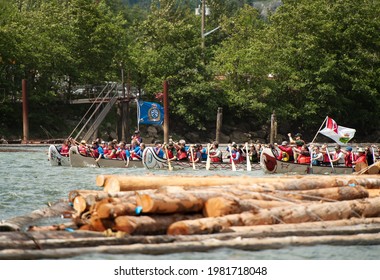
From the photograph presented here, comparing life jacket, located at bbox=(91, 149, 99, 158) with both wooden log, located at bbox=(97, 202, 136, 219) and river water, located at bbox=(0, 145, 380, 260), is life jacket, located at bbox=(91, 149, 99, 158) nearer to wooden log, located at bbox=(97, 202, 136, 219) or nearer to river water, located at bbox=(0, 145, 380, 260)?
river water, located at bbox=(0, 145, 380, 260)

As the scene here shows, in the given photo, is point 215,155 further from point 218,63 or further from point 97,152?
point 218,63

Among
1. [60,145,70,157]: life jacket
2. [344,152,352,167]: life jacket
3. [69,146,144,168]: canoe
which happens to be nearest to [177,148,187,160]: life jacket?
[69,146,144,168]: canoe

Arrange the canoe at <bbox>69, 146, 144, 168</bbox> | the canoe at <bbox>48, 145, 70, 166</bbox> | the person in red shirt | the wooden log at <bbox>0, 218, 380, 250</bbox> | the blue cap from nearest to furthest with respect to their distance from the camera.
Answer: the wooden log at <bbox>0, 218, 380, 250</bbox>, the blue cap, the person in red shirt, the canoe at <bbox>69, 146, 144, 168</bbox>, the canoe at <bbox>48, 145, 70, 166</bbox>

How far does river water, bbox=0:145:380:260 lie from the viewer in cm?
1605

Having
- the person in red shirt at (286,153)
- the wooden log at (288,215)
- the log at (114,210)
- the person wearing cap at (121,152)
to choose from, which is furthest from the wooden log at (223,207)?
the person wearing cap at (121,152)

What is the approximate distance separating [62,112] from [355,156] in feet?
104

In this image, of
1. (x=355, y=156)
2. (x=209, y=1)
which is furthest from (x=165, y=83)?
(x=209, y=1)

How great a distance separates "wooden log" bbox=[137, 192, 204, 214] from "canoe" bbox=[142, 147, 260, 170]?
75.0 feet

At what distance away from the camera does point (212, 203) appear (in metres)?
17.5

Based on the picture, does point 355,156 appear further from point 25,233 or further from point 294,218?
point 25,233

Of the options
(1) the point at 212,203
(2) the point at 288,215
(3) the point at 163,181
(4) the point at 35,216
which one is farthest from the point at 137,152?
(1) the point at 212,203

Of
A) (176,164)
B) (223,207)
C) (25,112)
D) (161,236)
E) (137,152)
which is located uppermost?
(25,112)

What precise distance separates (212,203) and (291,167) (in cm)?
2102

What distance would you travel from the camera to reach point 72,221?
18.2 m
